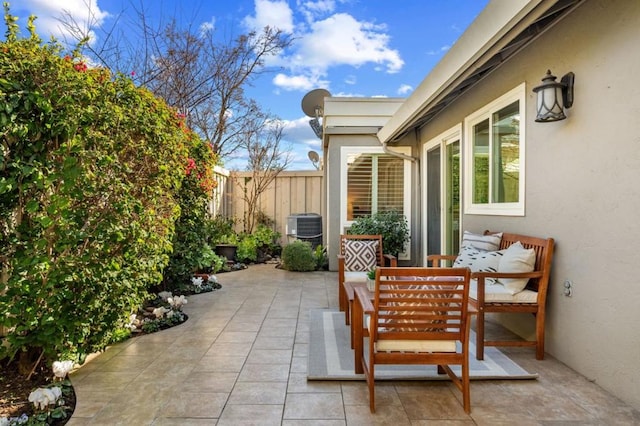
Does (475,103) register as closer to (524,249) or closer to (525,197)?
(525,197)

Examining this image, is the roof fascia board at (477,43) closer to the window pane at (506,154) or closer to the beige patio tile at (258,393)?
the window pane at (506,154)

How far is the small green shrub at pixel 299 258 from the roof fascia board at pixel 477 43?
370 cm

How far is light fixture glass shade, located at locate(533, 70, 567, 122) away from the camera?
2807mm

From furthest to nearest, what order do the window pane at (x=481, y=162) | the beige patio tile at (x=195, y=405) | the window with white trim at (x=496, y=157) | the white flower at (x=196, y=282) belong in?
1. the white flower at (x=196, y=282)
2. the window pane at (x=481, y=162)
3. the window with white trim at (x=496, y=157)
4. the beige patio tile at (x=195, y=405)

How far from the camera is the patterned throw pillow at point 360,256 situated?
481 centimetres

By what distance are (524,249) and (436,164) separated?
298 centimetres

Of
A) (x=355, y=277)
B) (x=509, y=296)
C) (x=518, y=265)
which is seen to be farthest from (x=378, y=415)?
(x=355, y=277)

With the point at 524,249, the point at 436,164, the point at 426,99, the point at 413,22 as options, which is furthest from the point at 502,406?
the point at 413,22

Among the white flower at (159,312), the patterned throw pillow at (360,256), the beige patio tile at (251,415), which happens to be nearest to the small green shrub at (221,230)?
the white flower at (159,312)

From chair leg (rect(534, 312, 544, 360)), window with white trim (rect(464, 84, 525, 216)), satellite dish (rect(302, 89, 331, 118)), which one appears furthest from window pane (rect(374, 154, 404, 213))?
chair leg (rect(534, 312, 544, 360))

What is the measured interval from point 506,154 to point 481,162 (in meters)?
0.56

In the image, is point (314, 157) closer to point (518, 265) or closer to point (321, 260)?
point (321, 260)

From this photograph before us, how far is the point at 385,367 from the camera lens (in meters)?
2.82

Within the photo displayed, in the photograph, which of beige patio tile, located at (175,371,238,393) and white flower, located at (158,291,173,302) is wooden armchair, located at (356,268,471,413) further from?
white flower, located at (158,291,173,302)
